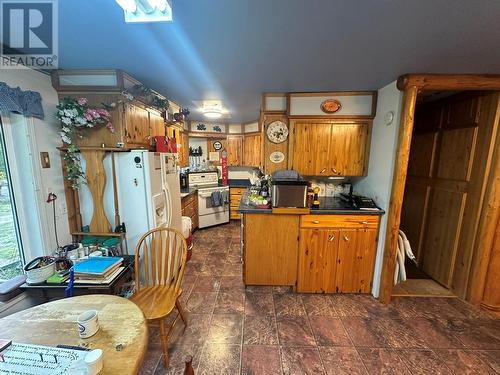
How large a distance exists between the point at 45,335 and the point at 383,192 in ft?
9.40

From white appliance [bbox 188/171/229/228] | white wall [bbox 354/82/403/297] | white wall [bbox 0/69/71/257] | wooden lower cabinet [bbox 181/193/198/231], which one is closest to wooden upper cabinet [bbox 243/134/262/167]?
white appliance [bbox 188/171/229/228]

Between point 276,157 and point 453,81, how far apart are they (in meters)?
1.83

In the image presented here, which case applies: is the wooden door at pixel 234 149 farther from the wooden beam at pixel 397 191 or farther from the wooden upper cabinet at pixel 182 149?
the wooden beam at pixel 397 191

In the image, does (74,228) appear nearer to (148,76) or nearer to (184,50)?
(148,76)

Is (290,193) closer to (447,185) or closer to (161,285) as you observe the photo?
(161,285)

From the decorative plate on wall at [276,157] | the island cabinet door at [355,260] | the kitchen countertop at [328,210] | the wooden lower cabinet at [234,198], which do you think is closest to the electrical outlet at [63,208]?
the kitchen countertop at [328,210]

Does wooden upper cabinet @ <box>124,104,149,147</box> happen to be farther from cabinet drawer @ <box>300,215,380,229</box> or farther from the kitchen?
cabinet drawer @ <box>300,215,380,229</box>

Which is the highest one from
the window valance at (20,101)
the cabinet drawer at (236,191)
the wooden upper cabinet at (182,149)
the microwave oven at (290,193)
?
the window valance at (20,101)

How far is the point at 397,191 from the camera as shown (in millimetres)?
2033

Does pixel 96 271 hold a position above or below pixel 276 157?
below

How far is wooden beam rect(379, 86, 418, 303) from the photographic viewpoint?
6.25 ft

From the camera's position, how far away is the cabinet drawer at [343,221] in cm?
223

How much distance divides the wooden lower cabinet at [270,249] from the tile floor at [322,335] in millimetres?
179

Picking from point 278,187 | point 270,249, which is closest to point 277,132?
point 278,187
